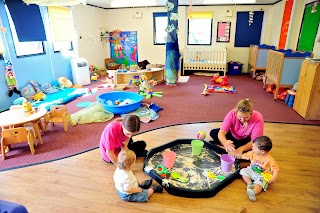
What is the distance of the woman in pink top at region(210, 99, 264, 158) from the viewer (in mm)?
1902

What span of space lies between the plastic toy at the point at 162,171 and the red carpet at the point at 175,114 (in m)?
0.96

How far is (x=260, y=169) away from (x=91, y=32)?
666 centimetres

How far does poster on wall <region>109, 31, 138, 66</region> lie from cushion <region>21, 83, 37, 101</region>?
3.98 m

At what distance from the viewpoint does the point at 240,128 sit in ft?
7.09

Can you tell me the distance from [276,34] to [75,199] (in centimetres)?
662

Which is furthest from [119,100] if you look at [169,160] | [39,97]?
[169,160]

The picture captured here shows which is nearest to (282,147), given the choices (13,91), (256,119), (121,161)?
(256,119)

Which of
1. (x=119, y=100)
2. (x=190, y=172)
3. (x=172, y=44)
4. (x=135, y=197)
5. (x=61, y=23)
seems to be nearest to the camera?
(x=135, y=197)

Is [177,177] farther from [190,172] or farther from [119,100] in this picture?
[119,100]

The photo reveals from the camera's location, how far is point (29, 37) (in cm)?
448

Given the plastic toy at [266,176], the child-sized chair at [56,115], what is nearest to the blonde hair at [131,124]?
the plastic toy at [266,176]

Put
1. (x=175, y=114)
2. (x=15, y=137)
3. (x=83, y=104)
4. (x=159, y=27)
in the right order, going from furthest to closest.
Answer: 1. (x=159, y=27)
2. (x=83, y=104)
3. (x=175, y=114)
4. (x=15, y=137)

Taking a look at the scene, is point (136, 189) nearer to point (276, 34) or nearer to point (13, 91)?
point (13, 91)

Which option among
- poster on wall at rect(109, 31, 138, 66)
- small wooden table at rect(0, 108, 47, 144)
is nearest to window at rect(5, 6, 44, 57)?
small wooden table at rect(0, 108, 47, 144)
